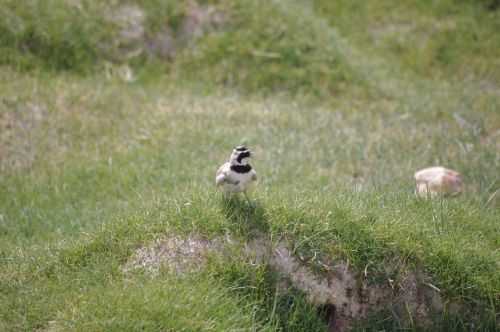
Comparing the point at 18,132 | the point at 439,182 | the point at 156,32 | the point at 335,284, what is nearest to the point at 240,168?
the point at 335,284

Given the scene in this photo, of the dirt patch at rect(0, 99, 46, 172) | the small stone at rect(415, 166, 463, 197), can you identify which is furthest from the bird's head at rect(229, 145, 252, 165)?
the dirt patch at rect(0, 99, 46, 172)

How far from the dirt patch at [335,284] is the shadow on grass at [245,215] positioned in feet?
0.31

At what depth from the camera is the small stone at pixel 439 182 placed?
277 inches

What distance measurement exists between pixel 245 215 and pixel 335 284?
38.1 inches

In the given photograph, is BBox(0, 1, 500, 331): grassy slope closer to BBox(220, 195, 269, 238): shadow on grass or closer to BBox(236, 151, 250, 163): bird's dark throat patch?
BBox(220, 195, 269, 238): shadow on grass

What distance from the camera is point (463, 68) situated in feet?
41.2

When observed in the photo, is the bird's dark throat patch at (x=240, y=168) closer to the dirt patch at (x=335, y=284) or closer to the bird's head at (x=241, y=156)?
the bird's head at (x=241, y=156)

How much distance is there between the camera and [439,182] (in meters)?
7.06

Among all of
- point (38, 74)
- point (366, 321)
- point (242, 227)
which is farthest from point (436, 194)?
point (38, 74)

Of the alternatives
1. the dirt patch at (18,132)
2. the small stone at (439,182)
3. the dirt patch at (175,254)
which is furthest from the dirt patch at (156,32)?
the dirt patch at (175,254)

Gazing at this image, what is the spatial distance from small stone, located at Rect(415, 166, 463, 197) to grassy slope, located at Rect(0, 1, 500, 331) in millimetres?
238

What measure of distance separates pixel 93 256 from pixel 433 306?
294cm

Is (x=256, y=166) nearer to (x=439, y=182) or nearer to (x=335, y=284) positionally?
(x=439, y=182)

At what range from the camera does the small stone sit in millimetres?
7027
